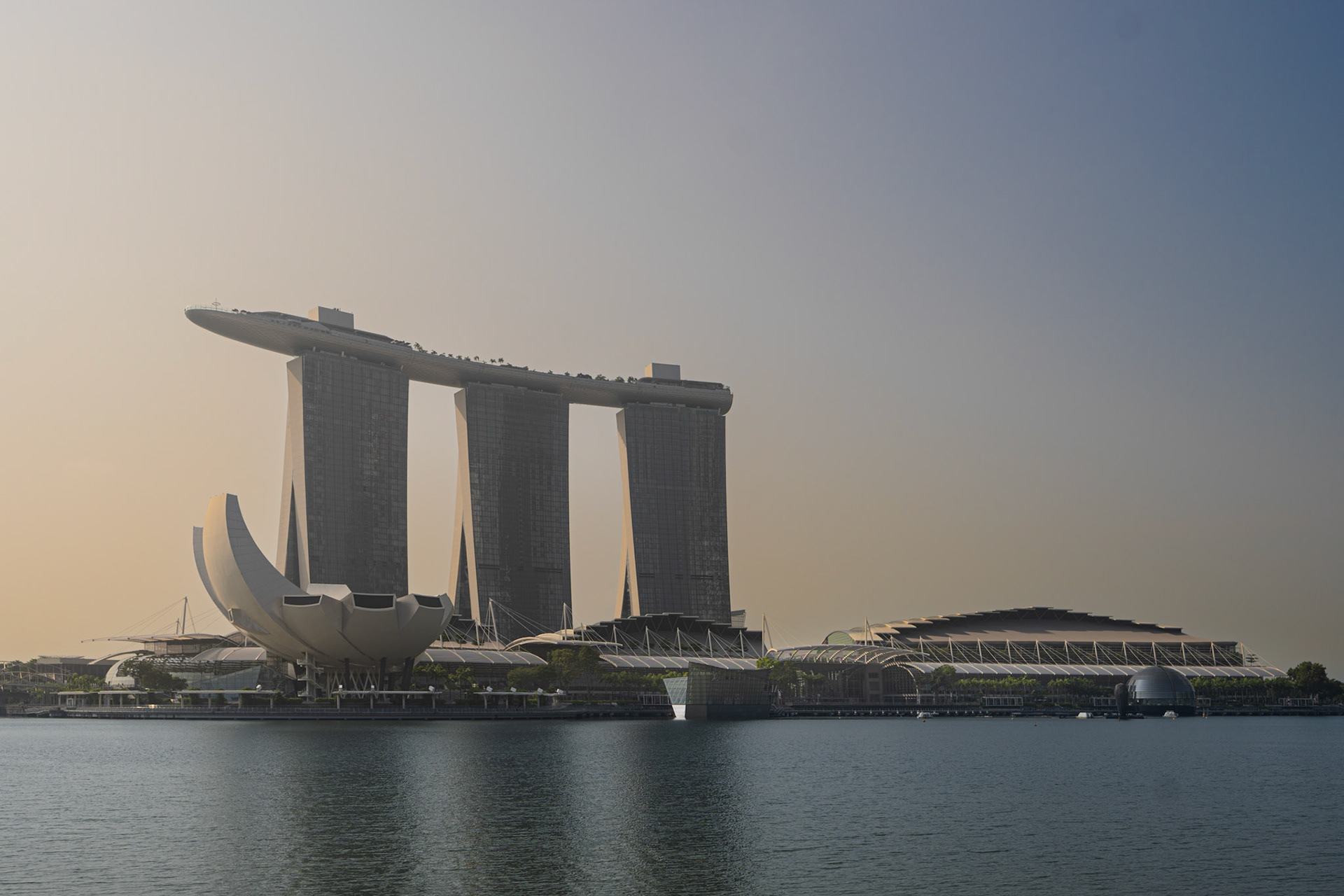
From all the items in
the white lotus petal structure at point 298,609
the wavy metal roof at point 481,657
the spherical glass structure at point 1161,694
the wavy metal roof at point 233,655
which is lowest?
the spherical glass structure at point 1161,694

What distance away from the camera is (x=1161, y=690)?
175625 millimetres

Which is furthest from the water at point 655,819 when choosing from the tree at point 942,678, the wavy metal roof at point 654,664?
the tree at point 942,678

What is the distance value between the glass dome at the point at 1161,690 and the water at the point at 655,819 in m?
81.9

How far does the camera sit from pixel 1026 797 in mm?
61688

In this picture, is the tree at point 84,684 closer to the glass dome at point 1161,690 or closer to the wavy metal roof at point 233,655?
the wavy metal roof at point 233,655

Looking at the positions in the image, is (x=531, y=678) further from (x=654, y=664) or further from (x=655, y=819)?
(x=655, y=819)

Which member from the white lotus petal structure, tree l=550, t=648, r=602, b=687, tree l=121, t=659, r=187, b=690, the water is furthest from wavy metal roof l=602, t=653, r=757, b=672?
the water

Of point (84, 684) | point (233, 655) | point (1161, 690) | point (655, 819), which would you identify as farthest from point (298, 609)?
point (1161, 690)

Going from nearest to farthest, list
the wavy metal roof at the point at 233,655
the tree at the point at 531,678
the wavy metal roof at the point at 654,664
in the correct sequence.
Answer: the tree at the point at 531,678 → the wavy metal roof at the point at 233,655 → the wavy metal roof at the point at 654,664

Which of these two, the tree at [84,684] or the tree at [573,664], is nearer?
the tree at [573,664]

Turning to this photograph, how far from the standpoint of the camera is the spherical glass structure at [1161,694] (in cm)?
17575

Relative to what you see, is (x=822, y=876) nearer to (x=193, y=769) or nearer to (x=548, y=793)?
(x=548, y=793)

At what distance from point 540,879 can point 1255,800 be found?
1630 inches

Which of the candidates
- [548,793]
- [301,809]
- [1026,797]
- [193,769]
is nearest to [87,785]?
[193,769]
